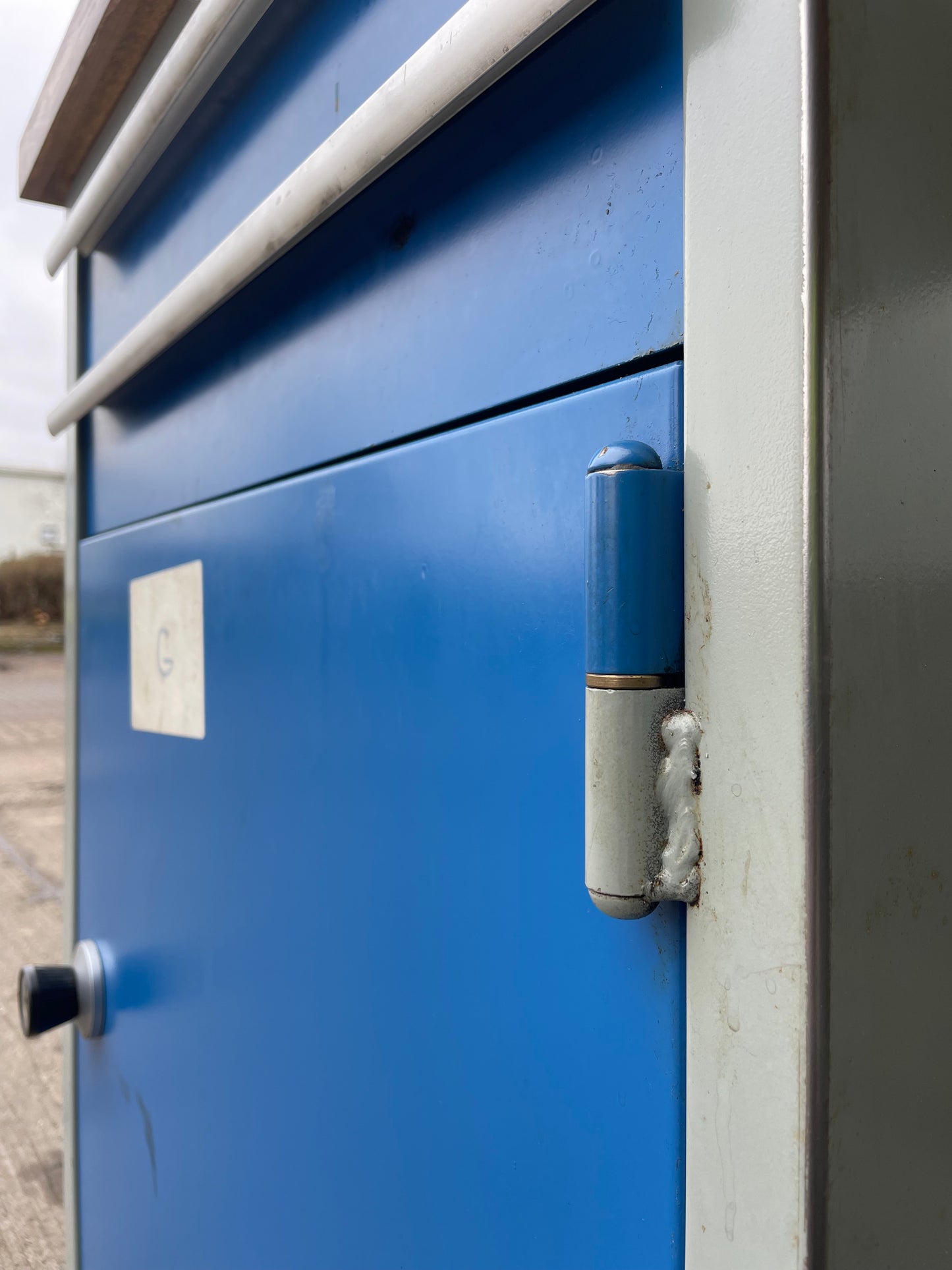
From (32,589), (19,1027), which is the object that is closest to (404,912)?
(19,1027)

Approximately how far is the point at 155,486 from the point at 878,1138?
100 centimetres

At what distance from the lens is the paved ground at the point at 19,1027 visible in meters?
2.15

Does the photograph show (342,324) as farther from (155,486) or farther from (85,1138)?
(85,1138)

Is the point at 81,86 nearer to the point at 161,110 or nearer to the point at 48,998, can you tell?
the point at 161,110

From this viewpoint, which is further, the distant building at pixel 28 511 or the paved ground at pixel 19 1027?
the distant building at pixel 28 511

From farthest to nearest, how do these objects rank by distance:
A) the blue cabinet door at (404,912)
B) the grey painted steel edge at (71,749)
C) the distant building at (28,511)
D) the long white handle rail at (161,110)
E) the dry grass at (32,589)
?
the distant building at (28,511) → the dry grass at (32,589) → the grey painted steel edge at (71,749) → the long white handle rail at (161,110) → the blue cabinet door at (404,912)

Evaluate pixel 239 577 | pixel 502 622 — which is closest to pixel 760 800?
pixel 502 622

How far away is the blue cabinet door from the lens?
461mm

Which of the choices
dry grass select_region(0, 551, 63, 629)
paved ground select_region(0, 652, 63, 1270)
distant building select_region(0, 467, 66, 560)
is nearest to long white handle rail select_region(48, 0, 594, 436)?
paved ground select_region(0, 652, 63, 1270)

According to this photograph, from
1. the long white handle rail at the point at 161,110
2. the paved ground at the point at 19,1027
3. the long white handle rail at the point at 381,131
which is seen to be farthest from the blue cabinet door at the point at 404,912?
the paved ground at the point at 19,1027

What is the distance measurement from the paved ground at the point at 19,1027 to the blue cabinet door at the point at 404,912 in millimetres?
1458

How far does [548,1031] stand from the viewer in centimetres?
49

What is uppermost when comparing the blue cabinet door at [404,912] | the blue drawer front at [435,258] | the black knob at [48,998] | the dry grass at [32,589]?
the dry grass at [32,589]

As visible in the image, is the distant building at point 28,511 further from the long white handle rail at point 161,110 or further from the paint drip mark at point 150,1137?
the paint drip mark at point 150,1137
